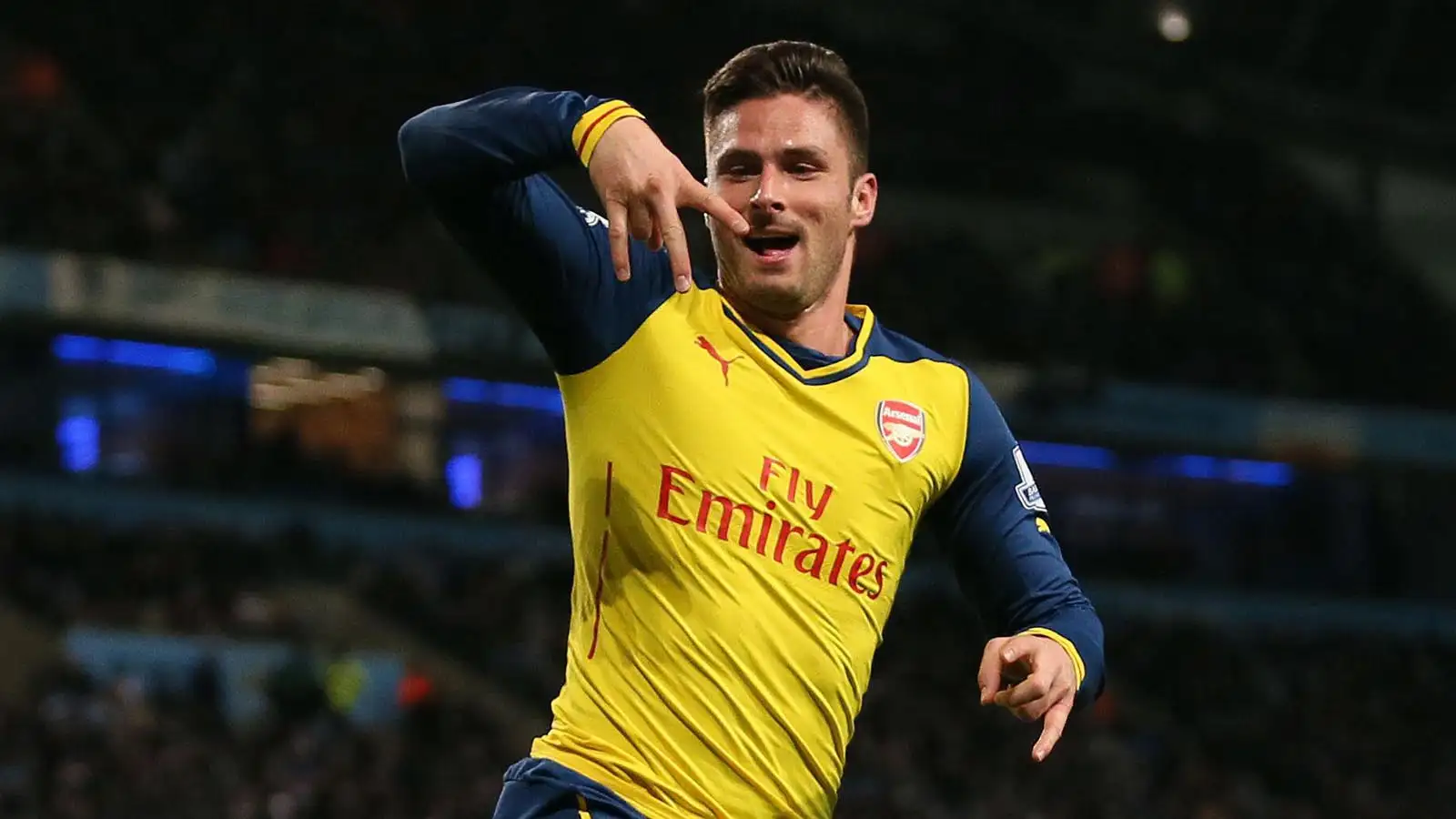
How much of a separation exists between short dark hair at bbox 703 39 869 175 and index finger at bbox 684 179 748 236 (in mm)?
567

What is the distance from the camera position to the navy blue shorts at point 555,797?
363cm

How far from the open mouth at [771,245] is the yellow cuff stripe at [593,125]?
564 mm

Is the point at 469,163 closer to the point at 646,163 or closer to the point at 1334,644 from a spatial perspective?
the point at 646,163

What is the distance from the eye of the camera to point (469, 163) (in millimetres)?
3494

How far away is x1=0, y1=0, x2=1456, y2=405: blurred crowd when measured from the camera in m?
21.3

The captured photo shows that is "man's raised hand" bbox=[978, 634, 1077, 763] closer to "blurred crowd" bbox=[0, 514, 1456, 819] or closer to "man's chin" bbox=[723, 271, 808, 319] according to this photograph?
"man's chin" bbox=[723, 271, 808, 319]

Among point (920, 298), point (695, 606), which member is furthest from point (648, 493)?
point (920, 298)

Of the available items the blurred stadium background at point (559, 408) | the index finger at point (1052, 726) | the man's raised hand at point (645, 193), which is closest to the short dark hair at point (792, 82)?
the man's raised hand at point (645, 193)

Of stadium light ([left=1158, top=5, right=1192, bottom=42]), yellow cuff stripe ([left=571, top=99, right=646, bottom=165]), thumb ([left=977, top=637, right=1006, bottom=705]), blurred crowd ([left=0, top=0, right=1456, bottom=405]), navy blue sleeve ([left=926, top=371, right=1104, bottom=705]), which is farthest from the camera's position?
stadium light ([left=1158, top=5, right=1192, bottom=42])

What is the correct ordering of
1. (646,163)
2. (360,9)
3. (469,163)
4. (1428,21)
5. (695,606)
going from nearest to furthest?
(646,163) < (469,163) < (695,606) < (360,9) < (1428,21)

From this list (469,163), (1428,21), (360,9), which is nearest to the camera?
(469,163)

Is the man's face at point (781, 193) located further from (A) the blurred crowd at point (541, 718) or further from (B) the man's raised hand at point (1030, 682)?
(A) the blurred crowd at point (541, 718)

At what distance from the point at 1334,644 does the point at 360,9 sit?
605 inches

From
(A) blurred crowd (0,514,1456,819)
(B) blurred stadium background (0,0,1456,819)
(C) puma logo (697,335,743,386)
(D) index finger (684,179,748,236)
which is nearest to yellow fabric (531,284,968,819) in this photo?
(C) puma logo (697,335,743,386)
